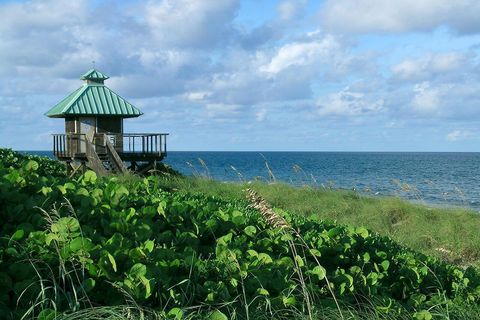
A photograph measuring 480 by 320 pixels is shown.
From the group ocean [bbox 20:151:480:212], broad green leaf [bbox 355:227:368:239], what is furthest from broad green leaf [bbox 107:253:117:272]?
ocean [bbox 20:151:480:212]

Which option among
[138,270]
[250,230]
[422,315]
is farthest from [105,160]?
[138,270]

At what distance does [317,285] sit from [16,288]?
2119 millimetres

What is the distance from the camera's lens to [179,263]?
14.1 feet

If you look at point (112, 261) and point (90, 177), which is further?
point (90, 177)

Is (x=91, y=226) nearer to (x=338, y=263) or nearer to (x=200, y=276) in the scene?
(x=200, y=276)

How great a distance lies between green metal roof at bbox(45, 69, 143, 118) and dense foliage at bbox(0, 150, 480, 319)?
23.8 m

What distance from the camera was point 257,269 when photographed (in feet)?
14.7

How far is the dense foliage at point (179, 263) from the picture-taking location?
157 inches

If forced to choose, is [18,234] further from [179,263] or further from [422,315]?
[422,315]

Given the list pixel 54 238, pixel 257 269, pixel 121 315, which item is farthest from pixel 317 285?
pixel 54 238

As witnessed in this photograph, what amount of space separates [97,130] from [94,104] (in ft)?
4.21

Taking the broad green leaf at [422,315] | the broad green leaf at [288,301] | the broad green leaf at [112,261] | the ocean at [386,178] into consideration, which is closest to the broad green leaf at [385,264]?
the broad green leaf at [422,315]

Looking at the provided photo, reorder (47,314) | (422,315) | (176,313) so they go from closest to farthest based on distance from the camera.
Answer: (47,314)
(176,313)
(422,315)

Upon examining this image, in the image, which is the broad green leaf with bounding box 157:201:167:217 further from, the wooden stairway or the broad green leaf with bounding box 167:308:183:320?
the wooden stairway
